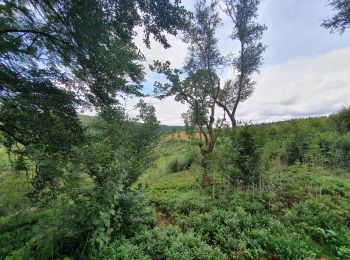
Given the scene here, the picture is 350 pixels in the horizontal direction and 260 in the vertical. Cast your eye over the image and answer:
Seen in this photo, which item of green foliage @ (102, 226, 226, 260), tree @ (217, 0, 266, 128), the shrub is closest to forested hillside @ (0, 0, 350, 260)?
green foliage @ (102, 226, 226, 260)

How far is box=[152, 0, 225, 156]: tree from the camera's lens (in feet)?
27.5

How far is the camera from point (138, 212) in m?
4.58

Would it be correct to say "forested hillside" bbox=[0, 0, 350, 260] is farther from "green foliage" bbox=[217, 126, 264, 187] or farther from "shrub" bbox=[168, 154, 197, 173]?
"shrub" bbox=[168, 154, 197, 173]

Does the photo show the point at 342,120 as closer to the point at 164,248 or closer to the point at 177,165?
the point at 177,165

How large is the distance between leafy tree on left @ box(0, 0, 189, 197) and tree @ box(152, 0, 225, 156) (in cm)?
363

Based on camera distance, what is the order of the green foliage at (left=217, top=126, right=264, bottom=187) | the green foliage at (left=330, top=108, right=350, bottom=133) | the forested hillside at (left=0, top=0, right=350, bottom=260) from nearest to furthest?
the forested hillside at (left=0, top=0, right=350, bottom=260), the green foliage at (left=217, top=126, right=264, bottom=187), the green foliage at (left=330, top=108, right=350, bottom=133)

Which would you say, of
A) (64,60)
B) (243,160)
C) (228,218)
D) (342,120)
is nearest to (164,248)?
(228,218)

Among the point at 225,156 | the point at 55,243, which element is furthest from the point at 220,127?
the point at 55,243

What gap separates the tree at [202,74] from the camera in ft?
27.5

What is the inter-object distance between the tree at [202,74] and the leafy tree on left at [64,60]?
11.9 feet

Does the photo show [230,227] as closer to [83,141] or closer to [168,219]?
[168,219]

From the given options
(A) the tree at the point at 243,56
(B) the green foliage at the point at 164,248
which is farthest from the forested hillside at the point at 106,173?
(A) the tree at the point at 243,56

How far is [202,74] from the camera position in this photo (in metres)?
8.34

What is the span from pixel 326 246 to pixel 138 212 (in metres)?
4.06
